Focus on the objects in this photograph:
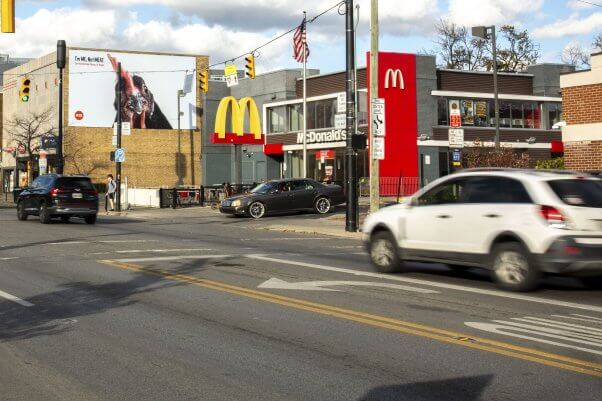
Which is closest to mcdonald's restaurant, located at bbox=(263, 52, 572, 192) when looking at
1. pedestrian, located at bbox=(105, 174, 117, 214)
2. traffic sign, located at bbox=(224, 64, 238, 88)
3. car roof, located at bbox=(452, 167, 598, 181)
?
traffic sign, located at bbox=(224, 64, 238, 88)

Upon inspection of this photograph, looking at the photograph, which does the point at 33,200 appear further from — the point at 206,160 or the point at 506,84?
the point at 206,160

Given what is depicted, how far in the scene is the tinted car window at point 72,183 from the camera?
25797 mm

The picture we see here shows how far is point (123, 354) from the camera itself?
7.06 meters

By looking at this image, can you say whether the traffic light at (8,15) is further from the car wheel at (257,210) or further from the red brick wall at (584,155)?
the red brick wall at (584,155)

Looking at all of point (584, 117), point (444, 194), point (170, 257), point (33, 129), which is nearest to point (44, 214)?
point (170, 257)

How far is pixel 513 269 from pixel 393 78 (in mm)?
36427

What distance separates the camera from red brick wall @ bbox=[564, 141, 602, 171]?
850 inches

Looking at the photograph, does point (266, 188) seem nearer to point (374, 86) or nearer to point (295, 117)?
point (374, 86)

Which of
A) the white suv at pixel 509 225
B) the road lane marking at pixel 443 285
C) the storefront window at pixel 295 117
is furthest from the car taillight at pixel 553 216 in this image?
the storefront window at pixel 295 117

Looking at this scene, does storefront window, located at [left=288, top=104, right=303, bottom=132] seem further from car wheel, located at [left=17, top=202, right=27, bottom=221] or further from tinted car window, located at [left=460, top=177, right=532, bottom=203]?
tinted car window, located at [left=460, top=177, right=532, bottom=203]

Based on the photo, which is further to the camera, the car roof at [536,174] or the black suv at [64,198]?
the black suv at [64,198]

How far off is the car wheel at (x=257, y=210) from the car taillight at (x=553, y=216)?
20431 mm

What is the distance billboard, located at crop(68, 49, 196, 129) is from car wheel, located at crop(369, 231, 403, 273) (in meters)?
51.8

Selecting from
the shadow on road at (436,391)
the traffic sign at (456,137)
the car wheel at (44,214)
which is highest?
the traffic sign at (456,137)
